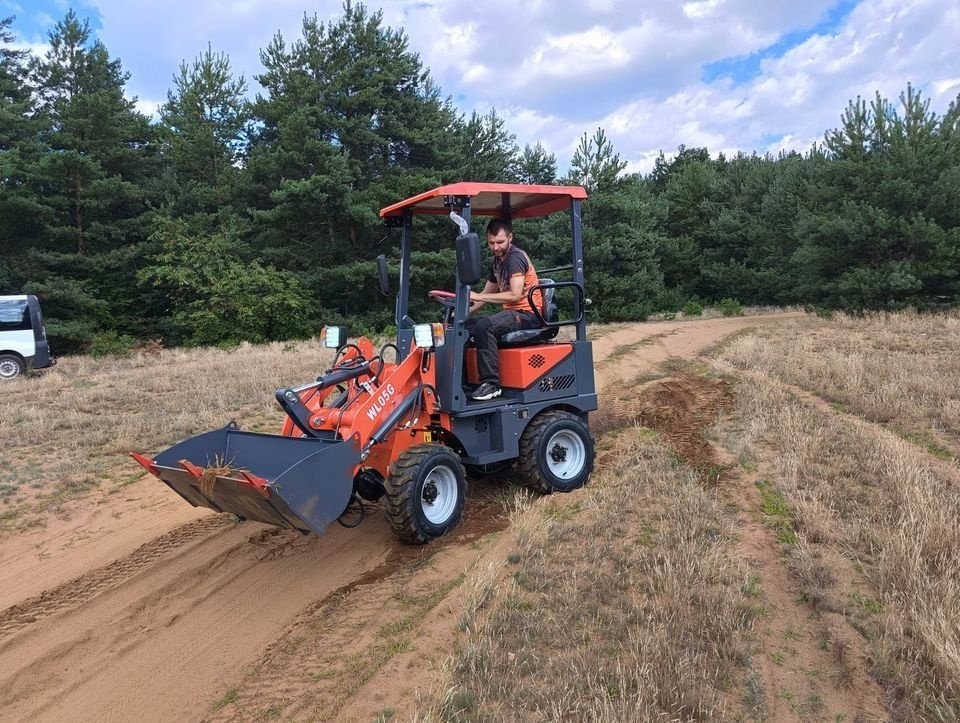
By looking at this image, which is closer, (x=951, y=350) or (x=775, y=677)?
(x=775, y=677)

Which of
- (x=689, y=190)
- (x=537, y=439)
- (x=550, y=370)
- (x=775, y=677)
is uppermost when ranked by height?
(x=689, y=190)

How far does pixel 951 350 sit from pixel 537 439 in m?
8.91

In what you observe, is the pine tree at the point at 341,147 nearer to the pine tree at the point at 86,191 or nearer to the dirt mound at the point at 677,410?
the pine tree at the point at 86,191

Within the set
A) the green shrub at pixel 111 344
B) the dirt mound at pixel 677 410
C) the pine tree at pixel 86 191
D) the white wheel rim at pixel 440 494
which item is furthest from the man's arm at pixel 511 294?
the pine tree at pixel 86 191

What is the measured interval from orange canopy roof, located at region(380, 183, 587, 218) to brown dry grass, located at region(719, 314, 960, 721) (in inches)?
115

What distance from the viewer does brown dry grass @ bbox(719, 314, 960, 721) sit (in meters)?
3.03

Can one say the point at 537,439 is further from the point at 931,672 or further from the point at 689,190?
the point at 689,190

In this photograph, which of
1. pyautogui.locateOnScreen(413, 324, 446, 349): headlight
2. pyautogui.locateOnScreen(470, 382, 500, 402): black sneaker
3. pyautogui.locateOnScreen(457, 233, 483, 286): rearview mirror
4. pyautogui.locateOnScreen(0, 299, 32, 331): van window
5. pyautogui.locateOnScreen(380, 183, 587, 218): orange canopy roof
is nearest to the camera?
pyautogui.locateOnScreen(457, 233, 483, 286): rearview mirror

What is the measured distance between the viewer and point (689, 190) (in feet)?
117

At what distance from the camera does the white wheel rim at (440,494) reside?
4785 millimetres

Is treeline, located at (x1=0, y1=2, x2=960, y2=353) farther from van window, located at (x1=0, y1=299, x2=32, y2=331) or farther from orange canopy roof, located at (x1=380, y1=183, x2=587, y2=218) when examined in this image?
orange canopy roof, located at (x1=380, y1=183, x2=587, y2=218)

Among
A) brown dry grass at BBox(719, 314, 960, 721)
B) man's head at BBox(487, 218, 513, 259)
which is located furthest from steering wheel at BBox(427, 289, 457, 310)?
brown dry grass at BBox(719, 314, 960, 721)

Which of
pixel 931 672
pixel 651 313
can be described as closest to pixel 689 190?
pixel 651 313

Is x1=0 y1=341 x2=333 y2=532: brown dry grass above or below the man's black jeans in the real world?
below
